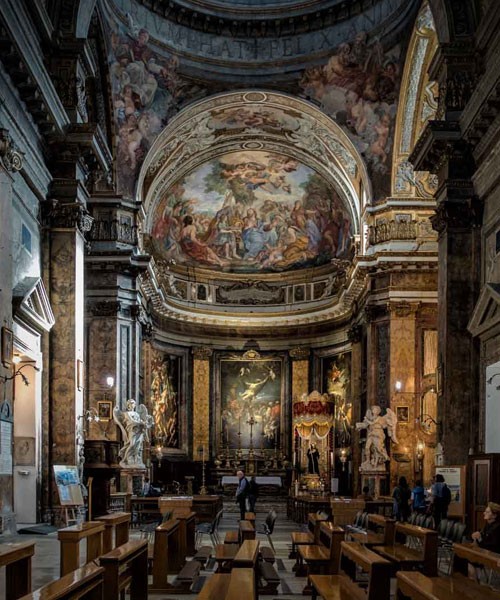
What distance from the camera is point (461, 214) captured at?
18.3 meters

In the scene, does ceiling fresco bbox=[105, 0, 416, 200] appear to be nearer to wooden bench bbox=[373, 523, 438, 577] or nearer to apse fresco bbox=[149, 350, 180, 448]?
apse fresco bbox=[149, 350, 180, 448]

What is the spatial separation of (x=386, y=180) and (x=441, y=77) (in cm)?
1162

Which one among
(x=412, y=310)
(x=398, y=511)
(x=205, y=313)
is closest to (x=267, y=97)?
(x=412, y=310)

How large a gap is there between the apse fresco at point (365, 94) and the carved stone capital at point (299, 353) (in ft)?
37.8

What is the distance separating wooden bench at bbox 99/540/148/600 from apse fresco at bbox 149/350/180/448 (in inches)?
1018

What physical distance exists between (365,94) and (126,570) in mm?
22802

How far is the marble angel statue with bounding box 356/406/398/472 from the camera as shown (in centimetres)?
2845

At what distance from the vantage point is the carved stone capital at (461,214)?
709 inches

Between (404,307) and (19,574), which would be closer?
(19,574)

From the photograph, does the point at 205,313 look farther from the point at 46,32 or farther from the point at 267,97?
the point at 46,32

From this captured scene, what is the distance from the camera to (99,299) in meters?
29.6

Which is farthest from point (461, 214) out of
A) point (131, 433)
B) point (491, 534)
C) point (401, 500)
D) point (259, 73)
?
point (259, 73)

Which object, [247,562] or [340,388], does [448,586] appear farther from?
[340,388]

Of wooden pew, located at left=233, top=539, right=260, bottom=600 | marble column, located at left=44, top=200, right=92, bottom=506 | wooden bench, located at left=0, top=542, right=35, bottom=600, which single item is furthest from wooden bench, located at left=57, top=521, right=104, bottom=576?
marble column, located at left=44, top=200, right=92, bottom=506
